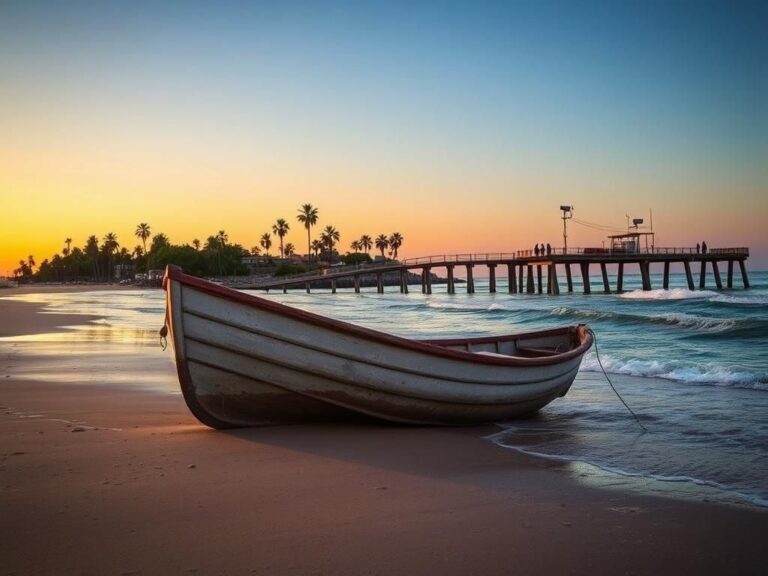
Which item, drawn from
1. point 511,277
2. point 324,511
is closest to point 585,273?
point 511,277

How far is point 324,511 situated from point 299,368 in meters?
1.92

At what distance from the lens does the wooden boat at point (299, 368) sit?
5.30 metres

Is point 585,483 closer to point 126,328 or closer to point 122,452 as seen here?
point 122,452

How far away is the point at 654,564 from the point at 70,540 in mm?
3055

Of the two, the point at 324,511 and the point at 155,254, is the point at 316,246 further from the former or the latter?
the point at 324,511

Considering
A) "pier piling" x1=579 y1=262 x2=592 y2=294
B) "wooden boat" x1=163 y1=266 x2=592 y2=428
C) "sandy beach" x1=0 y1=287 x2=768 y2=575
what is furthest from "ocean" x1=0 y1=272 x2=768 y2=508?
"pier piling" x1=579 y1=262 x2=592 y2=294

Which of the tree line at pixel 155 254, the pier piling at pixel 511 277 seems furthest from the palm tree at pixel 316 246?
the pier piling at pixel 511 277

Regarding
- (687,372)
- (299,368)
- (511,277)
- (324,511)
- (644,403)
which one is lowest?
(687,372)

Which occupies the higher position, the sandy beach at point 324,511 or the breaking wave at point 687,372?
the sandy beach at point 324,511

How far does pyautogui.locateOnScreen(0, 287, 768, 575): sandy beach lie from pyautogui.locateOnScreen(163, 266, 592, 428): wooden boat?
290 mm

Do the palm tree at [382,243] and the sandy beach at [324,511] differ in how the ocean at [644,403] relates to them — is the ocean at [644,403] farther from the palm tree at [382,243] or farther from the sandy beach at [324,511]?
the palm tree at [382,243]

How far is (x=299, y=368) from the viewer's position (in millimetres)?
5543

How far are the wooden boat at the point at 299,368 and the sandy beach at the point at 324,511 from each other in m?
0.29

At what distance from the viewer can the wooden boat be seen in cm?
530
